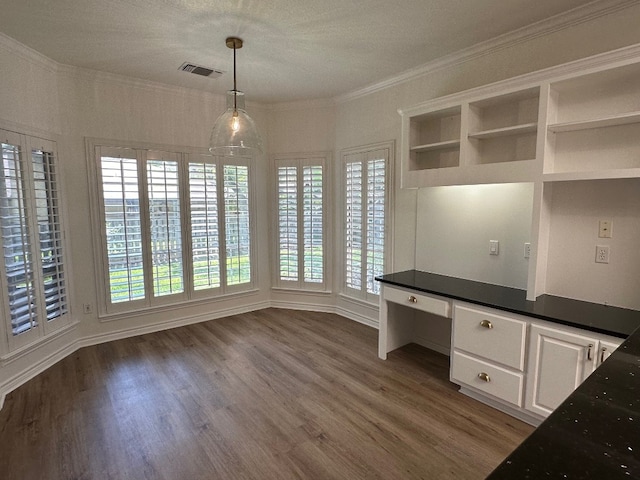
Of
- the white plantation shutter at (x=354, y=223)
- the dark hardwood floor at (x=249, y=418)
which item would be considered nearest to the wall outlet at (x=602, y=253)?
the dark hardwood floor at (x=249, y=418)

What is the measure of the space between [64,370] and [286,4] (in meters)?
3.53

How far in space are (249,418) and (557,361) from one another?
2.03 m

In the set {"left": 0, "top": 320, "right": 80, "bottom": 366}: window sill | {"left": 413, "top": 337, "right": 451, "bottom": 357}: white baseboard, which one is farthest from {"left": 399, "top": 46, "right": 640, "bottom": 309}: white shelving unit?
{"left": 0, "top": 320, "right": 80, "bottom": 366}: window sill

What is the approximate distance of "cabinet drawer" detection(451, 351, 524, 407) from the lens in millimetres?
2379

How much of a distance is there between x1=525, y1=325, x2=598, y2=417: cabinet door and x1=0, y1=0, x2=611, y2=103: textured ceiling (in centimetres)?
219

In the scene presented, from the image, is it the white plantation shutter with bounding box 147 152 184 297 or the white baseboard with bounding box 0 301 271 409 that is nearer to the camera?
the white baseboard with bounding box 0 301 271 409

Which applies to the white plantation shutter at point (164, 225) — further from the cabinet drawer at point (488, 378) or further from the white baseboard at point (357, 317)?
the cabinet drawer at point (488, 378)

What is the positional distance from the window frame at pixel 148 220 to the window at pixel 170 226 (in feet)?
0.04

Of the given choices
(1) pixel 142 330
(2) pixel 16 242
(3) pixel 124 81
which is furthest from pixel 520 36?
(1) pixel 142 330

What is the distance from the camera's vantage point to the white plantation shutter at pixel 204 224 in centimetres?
421

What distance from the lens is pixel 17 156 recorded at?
291 cm

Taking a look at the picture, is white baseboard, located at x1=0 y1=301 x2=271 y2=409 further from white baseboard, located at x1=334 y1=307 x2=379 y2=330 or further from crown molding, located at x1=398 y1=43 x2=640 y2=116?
crown molding, located at x1=398 y1=43 x2=640 y2=116

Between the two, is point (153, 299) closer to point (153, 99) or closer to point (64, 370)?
point (64, 370)

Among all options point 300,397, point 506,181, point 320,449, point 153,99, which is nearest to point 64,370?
point 300,397
